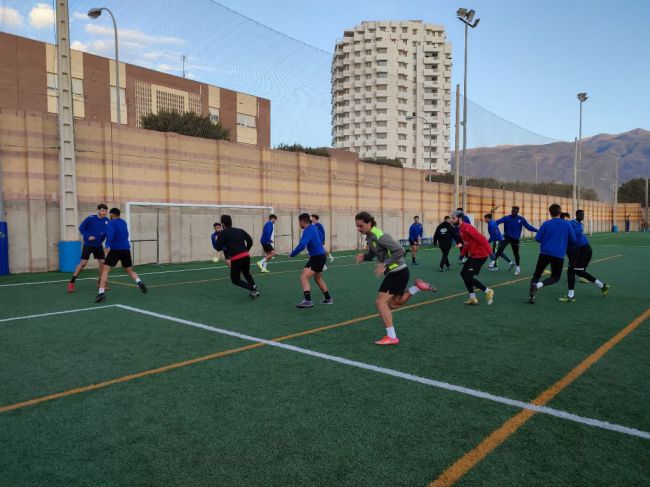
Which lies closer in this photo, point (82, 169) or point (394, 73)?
point (82, 169)

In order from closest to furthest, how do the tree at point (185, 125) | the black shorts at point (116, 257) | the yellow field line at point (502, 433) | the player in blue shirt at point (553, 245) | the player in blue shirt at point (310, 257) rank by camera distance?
the yellow field line at point (502, 433), the player in blue shirt at point (310, 257), the player in blue shirt at point (553, 245), the black shorts at point (116, 257), the tree at point (185, 125)

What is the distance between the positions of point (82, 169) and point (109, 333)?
39.7ft

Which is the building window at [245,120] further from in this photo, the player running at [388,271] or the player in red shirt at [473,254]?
the player running at [388,271]

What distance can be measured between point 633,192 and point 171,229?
119 metres

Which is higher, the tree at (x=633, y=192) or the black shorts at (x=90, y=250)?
the tree at (x=633, y=192)

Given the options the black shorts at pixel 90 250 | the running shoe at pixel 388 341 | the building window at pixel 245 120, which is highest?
the building window at pixel 245 120

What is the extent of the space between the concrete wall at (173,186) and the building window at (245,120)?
34784mm

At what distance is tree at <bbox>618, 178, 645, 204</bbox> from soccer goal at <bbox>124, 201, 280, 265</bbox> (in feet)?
374

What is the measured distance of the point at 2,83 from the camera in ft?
143

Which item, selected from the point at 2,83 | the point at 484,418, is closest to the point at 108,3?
the point at 484,418

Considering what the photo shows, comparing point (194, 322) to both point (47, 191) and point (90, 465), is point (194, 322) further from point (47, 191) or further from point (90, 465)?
point (47, 191)

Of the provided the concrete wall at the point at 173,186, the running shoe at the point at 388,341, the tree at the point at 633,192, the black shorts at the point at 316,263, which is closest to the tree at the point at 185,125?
the concrete wall at the point at 173,186

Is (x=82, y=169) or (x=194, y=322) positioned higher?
(x=82, y=169)

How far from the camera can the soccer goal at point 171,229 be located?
18938mm
